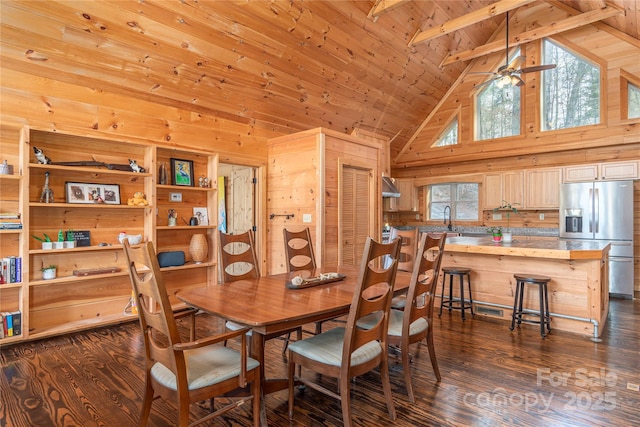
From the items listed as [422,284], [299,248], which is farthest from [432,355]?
[299,248]

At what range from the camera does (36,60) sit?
3.24 meters

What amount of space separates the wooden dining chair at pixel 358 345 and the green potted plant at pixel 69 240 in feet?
9.24

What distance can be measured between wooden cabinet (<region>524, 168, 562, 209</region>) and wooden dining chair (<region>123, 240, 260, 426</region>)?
19.7 feet

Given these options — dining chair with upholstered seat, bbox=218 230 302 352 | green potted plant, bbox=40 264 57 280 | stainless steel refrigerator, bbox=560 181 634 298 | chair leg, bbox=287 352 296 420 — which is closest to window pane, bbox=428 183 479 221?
stainless steel refrigerator, bbox=560 181 634 298

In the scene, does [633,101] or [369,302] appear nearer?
[369,302]

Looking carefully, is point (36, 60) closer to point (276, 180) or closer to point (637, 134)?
point (276, 180)

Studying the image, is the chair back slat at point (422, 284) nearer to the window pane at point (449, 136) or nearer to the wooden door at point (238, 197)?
the wooden door at point (238, 197)

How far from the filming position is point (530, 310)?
388 cm

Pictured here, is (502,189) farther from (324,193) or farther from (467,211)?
(324,193)

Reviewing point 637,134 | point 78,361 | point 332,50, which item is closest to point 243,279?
point 78,361

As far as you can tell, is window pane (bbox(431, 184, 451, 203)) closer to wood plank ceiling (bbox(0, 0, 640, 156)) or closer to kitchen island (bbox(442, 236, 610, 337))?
wood plank ceiling (bbox(0, 0, 640, 156))

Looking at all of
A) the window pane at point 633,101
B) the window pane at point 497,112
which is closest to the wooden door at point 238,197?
the window pane at point 497,112

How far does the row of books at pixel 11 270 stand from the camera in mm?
3146

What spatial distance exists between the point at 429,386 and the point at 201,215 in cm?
349
